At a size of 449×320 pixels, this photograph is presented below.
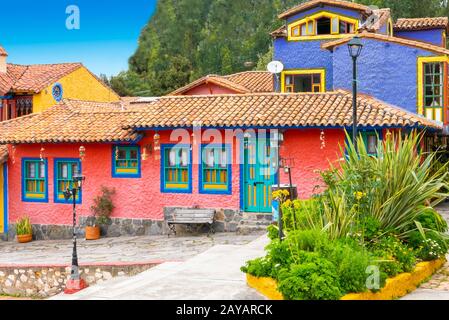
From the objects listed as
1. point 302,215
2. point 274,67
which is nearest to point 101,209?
point 274,67

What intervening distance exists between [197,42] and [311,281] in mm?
60057

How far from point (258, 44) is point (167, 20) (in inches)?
378

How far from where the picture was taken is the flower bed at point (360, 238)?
8742mm

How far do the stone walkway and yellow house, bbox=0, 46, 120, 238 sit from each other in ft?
72.8

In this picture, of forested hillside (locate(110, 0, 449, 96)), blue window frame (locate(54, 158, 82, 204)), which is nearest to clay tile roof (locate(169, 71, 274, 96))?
blue window frame (locate(54, 158, 82, 204))

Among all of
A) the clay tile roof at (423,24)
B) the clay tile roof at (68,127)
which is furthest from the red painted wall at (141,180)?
the clay tile roof at (423,24)

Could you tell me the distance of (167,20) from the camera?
65000mm

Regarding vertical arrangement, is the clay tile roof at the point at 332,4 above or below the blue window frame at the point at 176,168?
above

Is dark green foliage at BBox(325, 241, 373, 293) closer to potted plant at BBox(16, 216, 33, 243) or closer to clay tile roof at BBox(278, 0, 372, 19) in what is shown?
potted plant at BBox(16, 216, 33, 243)

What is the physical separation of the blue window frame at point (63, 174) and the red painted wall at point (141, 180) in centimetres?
16

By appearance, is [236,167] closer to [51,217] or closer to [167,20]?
[51,217]

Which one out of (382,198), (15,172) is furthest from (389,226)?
(15,172)

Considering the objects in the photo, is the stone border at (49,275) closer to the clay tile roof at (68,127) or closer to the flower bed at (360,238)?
the flower bed at (360,238)

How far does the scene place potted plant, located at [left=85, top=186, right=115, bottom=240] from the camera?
18953 millimetres
